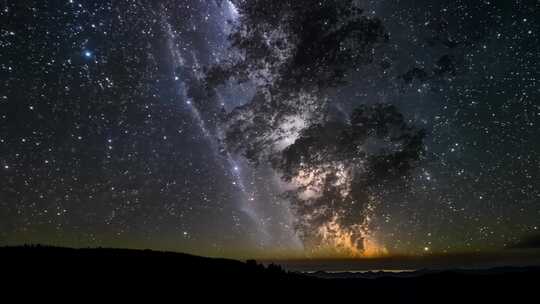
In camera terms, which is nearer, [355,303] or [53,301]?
[53,301]

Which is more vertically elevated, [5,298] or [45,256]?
[45,256]

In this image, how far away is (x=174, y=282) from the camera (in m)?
16.7

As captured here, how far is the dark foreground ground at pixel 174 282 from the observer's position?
47.1ft

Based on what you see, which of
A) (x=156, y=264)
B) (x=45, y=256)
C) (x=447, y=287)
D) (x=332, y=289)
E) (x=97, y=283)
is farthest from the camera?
(x=447, y=287)

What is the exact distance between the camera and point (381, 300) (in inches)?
864

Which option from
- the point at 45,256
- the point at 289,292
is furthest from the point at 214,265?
the point at 45,256

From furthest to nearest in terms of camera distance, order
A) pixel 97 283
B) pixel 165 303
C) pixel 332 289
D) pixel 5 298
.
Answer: pixel 332 289, pixel 97 283, pixel 165 303, pixel 5 298

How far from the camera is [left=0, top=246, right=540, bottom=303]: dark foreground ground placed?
1435 cm

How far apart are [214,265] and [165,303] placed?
739 cm

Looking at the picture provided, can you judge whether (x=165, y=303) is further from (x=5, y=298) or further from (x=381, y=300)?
(x=381, y=300)

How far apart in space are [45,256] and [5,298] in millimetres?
6303

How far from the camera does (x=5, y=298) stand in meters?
12.1

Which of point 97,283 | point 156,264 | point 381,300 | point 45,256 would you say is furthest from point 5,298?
point 381,300

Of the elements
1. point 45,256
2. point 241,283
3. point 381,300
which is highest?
point 45,256
